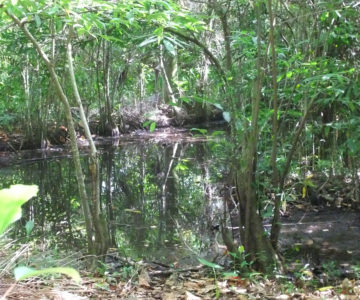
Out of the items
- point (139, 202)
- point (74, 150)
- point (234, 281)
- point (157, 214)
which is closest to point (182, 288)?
point (234, 281)

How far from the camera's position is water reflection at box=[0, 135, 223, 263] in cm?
549

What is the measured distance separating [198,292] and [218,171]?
5.43m

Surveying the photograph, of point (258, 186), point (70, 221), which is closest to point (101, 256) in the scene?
point (258, 186)

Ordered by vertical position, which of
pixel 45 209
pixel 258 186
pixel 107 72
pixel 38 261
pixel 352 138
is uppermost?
pixel 107 72

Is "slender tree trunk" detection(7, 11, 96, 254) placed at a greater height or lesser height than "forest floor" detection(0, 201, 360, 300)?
greater

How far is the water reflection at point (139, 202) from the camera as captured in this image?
18.0 ft

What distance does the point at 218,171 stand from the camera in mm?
8734

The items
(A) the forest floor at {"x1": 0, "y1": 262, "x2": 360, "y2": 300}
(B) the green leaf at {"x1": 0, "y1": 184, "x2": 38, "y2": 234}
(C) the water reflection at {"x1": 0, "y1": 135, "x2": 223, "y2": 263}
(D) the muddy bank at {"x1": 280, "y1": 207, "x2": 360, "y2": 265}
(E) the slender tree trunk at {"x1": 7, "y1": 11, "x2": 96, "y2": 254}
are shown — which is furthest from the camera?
(C) the water reflection at {"x1": 0, "y1": 135, "x2": 223, "y2": 263}

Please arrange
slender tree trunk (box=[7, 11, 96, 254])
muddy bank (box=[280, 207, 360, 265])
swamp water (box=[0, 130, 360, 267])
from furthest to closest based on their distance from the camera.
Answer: swamp water (box=[0, 130, 360, 267])
muddy bank (box=[280, 207, 360, 265])
slender tree trunk (box=[7, 11, 96, 254])

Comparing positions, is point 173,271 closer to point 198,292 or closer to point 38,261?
point 198,292

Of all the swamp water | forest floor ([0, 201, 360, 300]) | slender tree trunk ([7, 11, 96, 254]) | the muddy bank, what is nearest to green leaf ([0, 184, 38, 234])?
forest floor ([0, 201, 360, 300])

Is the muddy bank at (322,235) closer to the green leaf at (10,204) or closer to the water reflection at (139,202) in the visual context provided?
the water reflection at (139,202)

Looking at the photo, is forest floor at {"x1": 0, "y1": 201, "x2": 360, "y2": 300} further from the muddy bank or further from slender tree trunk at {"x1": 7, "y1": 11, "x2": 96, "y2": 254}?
slender tree trunk at {"x1": 7, "y1": 11, "x2": 96, "y2": 254}

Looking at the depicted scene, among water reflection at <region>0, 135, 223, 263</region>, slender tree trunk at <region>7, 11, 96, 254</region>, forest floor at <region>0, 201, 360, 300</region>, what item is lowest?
water reflection at <region>0, 135, 223, 263</region>
